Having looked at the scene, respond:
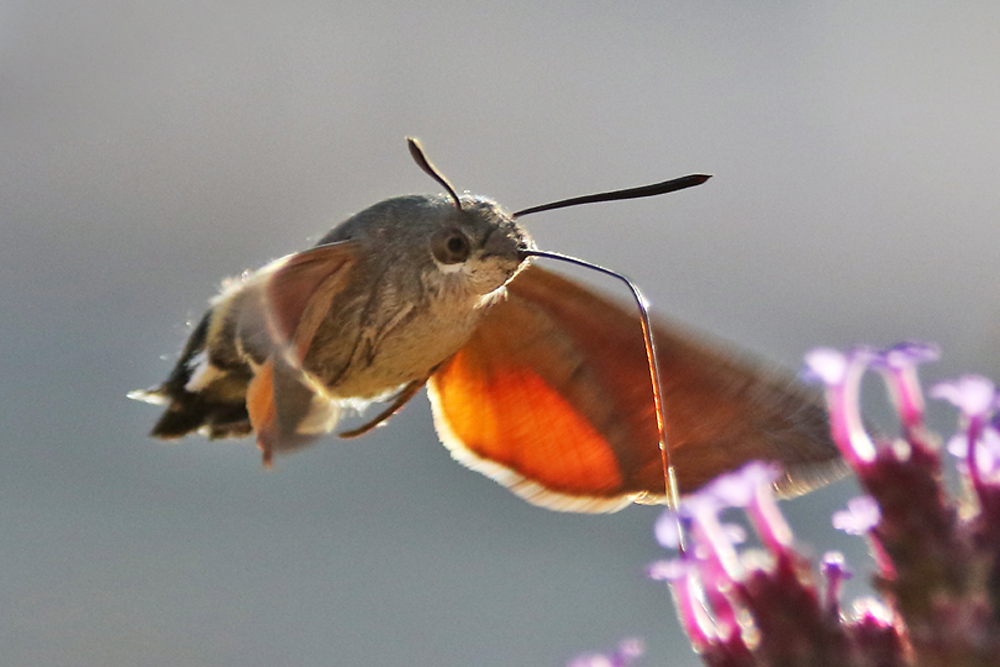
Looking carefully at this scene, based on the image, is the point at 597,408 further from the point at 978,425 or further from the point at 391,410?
the point at 978,425

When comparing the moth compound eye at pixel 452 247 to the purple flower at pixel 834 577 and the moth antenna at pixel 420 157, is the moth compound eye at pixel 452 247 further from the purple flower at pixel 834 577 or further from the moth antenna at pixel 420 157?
the purple flower at pixel 834 577

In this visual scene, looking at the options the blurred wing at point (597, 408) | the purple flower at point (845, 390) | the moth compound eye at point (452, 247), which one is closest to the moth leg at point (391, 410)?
the blurred wing at point (597, 408)

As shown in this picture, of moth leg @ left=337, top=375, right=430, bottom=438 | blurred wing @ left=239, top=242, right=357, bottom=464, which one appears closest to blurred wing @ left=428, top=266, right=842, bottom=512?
moth leg @ left=337, top=375, right=430, bottom=438

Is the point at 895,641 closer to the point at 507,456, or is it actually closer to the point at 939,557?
the point at 939,557

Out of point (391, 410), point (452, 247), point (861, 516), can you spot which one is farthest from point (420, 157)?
point (861, 516)

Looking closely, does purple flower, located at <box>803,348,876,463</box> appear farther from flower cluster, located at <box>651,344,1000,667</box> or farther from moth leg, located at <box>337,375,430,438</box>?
moth leg, located at <box>337,375,430,438</box>

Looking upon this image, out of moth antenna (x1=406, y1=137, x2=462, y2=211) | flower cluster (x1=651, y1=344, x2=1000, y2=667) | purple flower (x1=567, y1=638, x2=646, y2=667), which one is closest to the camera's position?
flower cluster (x1=651, y1=344, x2=1000, y2=667)
